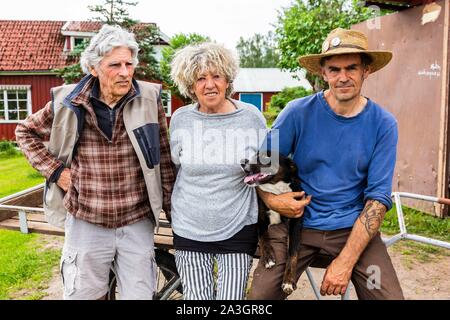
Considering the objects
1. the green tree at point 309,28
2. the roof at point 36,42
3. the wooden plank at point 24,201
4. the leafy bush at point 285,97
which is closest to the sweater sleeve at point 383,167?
the wooden plank at point 24,201

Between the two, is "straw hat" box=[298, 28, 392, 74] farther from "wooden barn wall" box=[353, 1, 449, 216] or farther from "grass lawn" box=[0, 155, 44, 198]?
"grass lawn" box=[0, 155, 44, 198]

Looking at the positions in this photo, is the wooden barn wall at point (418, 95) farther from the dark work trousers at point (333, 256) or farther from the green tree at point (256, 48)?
the green tree at point (256, 48)

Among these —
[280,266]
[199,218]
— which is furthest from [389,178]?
[199,218]

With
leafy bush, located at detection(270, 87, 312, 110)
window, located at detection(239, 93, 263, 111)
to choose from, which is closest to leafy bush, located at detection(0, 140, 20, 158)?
leafy bush, located at detection(270, 87, 312, 110)

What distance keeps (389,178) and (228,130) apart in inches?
41.2

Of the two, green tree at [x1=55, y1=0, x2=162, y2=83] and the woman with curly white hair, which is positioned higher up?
green tree at [x1=55, y1=0, x2=162, y2=83]

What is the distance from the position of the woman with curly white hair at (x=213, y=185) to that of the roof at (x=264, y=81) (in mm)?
33428

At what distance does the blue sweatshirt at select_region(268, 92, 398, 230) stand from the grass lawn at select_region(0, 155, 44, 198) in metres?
7.61

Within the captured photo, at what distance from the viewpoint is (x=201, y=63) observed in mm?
2756

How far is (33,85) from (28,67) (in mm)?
861

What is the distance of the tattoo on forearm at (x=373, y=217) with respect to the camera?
2.64 meters

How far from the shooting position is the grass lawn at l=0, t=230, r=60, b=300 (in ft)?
15.3

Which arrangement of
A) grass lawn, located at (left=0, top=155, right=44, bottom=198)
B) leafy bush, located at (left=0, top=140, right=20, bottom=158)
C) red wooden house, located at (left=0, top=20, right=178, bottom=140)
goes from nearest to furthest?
grass lawn, located at (left=0, top=155, right=44, bottom=198)
leafy bush, located at (left=0, top=140, right=20, bottom=158)
red wooden house, located at (left=0, top=20, right=178, bottom=140)

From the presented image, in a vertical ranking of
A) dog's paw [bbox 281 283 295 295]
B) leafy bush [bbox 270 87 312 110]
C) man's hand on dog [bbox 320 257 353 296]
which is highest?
leafy bush [bbox 270 87 312 110]
